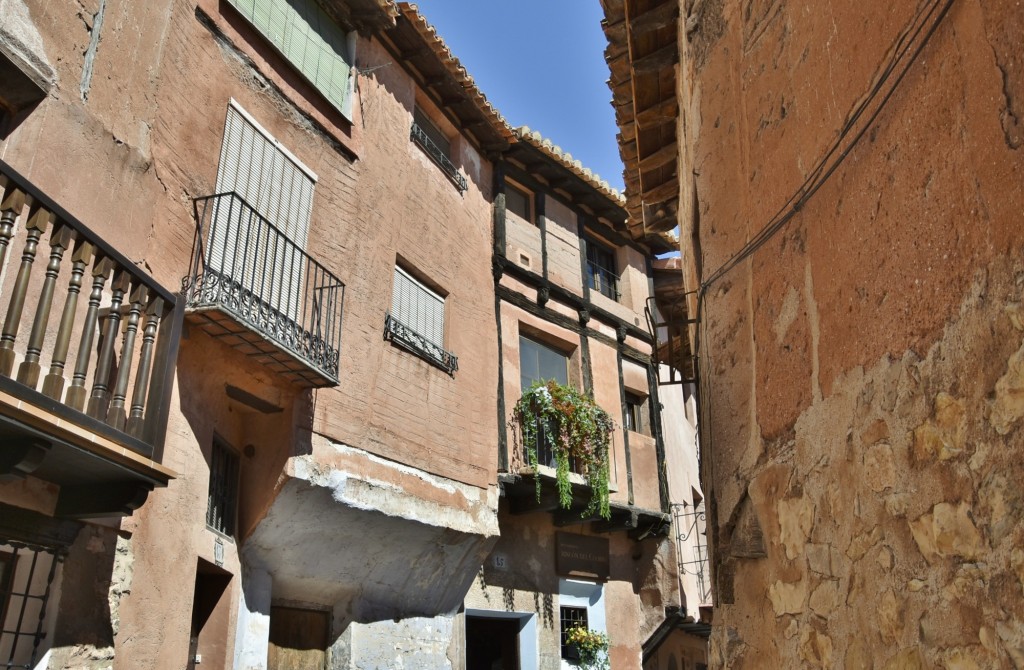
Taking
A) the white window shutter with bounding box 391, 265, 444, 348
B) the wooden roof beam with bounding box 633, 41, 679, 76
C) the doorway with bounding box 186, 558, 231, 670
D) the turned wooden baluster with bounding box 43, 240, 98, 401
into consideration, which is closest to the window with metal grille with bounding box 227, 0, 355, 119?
the white window shutter with bounding box 391, 265, 444, 348

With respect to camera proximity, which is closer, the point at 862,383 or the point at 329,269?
the point at 862,383

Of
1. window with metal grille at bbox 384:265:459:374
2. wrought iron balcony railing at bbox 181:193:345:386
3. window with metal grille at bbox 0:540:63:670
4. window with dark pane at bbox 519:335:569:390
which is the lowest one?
window with metal grille at bbox 0:540:63:670

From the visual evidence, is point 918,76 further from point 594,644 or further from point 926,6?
point 594,644

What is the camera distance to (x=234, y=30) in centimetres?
848

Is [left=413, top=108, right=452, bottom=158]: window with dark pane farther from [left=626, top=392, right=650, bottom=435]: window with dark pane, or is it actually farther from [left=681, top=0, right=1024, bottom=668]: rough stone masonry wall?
[left=681, top=0, right=1024, bottom=668]: rough stone masonry wall

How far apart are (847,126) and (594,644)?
11.2 m

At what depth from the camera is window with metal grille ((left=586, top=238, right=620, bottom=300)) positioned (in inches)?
632

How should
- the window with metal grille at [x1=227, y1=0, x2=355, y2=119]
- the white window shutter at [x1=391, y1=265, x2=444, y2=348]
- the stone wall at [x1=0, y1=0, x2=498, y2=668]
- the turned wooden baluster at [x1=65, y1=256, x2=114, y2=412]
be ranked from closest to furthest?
the turned wooden baluster at [x1=65, y1=256, x2=114, y2=412], the stone wall at [x1=0, y1=0, x2=498, y2=668], the window with metal grille at [x1=227, y1=0, x2=355, y2=119], the white window shutter at [x1=391, y1=265, x2=444, y2=348]

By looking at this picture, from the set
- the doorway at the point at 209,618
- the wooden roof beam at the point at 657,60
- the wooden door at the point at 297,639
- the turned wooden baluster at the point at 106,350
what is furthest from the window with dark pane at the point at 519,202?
the turned wooden baluster at the point at 106,350

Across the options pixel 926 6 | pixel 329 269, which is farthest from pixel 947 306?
pixel 329 269

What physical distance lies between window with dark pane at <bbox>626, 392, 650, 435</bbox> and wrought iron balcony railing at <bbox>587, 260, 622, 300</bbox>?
2002 mm

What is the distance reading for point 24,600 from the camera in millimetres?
5098

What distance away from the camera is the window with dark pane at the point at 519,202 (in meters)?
14.6

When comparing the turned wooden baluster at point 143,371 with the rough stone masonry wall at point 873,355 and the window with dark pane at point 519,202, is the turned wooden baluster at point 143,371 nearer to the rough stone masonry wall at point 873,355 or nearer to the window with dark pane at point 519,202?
the rough stone masonry wall at point 873,355
